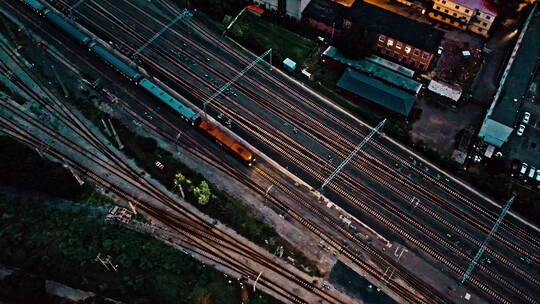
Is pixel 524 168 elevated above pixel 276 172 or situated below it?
above

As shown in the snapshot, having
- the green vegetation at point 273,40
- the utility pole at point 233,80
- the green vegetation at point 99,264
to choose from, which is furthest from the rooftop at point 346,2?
the green vegetation at point 99,264

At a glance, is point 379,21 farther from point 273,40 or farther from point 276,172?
point 276,172

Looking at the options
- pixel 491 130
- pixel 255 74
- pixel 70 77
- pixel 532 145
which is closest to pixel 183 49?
pixel 255 74

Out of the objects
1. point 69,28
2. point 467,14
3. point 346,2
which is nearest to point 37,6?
point 69,28

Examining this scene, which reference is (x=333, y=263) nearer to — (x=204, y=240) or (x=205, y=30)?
(x=204, y=240)

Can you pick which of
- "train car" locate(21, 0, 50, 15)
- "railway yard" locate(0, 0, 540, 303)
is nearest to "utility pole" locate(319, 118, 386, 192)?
"railway yard" locate(0, 0, 540, 303)

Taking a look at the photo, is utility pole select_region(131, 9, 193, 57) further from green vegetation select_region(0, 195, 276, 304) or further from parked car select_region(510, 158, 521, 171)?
parked car select_region(510, 158, 521, 171)
